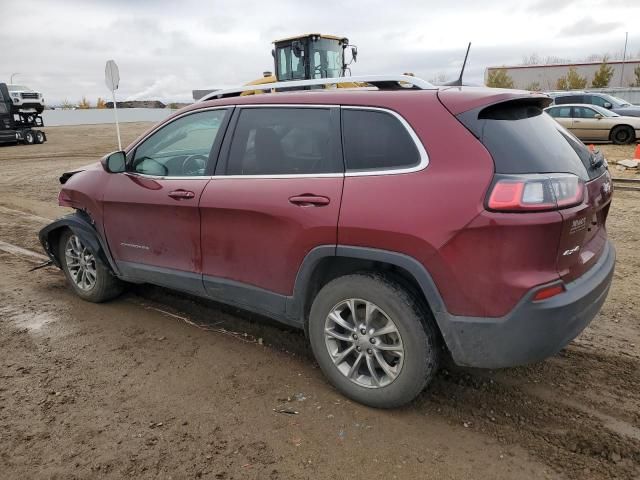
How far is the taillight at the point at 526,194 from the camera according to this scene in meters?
2.36

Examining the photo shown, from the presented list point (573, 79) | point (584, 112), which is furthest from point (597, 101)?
point (573, 79)

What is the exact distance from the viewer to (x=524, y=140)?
101 inches

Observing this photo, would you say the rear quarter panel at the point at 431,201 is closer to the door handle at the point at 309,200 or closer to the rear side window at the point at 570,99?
the door handle at the point at 309,200

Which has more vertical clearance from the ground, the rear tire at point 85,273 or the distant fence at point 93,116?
the distant fence at point 93,116

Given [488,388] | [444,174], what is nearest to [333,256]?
[444,174]

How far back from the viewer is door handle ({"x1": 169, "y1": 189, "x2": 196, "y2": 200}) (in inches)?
139

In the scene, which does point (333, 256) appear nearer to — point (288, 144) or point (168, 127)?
point (288, 144)

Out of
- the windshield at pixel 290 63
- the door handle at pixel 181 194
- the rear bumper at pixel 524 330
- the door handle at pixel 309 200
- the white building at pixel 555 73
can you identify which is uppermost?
the white building at pixel 555 73

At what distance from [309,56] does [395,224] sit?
13034 mm

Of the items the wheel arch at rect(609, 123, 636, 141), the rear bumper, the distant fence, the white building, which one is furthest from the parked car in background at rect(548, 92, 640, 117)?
the white building

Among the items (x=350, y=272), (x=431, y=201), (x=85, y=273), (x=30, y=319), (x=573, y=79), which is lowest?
(x=30, y=319)

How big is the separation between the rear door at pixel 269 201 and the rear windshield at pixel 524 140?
79 centimetres

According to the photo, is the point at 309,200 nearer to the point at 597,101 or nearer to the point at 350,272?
the point at 350,272

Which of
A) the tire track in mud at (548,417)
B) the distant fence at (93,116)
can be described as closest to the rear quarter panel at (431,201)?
the tire track in mud at (548,417)
